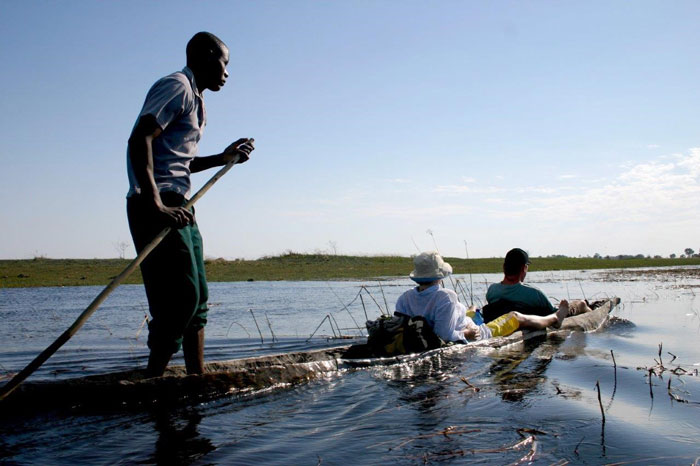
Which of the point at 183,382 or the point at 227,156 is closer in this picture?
the point at 183,382

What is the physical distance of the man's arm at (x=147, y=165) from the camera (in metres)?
3.90

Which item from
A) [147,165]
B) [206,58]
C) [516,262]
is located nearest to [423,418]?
[147,165]

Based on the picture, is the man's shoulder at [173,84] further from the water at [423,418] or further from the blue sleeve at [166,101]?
the water at [423,418]

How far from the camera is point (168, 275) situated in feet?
13.7

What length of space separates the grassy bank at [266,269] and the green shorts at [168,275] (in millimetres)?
19606

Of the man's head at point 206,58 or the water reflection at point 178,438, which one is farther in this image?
the man's head at point 206,58

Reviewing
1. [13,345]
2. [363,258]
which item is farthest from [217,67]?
[363,258]

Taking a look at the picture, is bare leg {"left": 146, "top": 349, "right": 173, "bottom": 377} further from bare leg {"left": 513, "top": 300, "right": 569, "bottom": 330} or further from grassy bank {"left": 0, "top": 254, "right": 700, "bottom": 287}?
grassy bank {"left": 0, "top": 254, "right": 700, "bottom": 287}

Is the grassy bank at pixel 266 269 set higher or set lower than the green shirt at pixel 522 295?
higher

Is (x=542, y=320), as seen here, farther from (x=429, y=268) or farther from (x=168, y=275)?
(x=168, y=275)

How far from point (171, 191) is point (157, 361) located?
133 cm

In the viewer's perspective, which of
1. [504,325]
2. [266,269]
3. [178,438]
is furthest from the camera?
[266,269]

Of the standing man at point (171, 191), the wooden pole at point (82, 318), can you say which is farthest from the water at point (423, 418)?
the standing man at point (171, 191)

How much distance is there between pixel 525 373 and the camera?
598 centimetres
